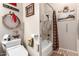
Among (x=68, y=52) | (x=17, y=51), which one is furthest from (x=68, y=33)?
(x=17, y=51)

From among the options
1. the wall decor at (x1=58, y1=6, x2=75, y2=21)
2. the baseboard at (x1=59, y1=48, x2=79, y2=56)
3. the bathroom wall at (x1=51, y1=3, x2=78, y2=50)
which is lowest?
the baseboard at (x1=59, y1=48, x2=79, y2=56)

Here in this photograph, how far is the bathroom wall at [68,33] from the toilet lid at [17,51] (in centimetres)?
40

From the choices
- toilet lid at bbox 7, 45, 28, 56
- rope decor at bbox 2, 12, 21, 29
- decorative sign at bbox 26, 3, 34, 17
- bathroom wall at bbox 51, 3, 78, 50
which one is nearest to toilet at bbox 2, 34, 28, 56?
toilet lid at bbox 7, 45, 28, 56

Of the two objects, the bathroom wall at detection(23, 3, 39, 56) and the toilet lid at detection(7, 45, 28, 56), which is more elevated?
the bathroom wall at detection(23, 3, 39, 56)

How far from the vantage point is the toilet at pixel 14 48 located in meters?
1.63

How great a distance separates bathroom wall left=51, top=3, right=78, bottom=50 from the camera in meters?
1.64

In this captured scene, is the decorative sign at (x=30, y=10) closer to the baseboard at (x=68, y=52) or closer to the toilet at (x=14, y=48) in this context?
the toilet at (x=14, y=48)

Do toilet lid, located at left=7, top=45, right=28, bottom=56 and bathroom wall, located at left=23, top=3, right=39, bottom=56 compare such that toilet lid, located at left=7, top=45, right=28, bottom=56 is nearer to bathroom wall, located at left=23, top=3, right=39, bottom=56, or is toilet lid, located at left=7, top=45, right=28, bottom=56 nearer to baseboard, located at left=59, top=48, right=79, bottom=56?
bathroom wall, located at left=23, top=3, right=39, bottom=56

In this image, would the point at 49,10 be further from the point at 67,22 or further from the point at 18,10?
the point at 18,10

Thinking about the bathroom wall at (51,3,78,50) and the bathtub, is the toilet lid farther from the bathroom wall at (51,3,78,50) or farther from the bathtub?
the bathroom wall at (51,3,78,50)

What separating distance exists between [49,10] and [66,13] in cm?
19

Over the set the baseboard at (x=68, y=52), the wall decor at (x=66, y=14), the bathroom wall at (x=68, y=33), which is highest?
the wall decor at (x=66, y=14)

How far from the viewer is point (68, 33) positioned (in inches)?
65.0

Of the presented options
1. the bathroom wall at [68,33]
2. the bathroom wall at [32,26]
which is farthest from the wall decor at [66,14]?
the bathroom wall at [32,26]
